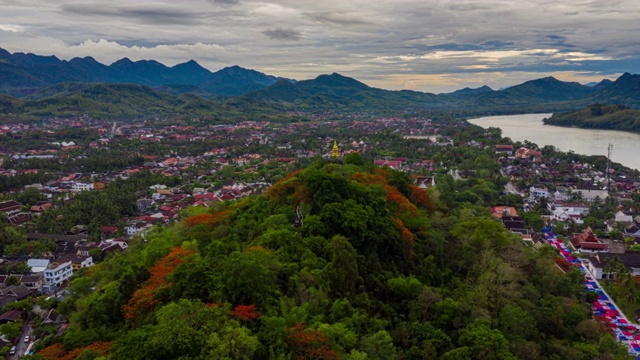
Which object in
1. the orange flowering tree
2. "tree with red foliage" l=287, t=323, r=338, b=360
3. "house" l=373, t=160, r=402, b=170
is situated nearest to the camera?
"tree with red foliage" l=287, t=323, r=338, b=360

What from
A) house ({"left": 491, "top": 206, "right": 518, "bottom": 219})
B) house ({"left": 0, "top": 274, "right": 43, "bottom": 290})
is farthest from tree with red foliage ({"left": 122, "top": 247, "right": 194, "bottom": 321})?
house ({"left": 491, "top": 206, "right": 518, "bottom": 219})

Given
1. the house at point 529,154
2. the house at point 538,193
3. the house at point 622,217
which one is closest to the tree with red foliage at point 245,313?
the house at point 622,217

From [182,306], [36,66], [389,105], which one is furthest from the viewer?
[36,66]

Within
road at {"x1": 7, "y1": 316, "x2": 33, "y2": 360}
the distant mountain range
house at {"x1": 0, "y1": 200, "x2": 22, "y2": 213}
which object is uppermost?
the distant mountain range

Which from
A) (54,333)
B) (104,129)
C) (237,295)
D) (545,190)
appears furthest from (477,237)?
(104,129)

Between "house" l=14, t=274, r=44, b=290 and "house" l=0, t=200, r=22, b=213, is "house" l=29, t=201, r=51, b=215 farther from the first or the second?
"house" l=14, t=274, r=44, b=290

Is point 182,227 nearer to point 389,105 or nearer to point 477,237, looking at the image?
point 477,237
